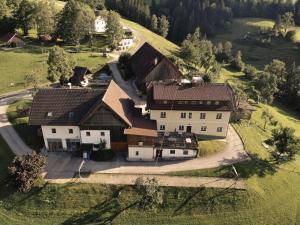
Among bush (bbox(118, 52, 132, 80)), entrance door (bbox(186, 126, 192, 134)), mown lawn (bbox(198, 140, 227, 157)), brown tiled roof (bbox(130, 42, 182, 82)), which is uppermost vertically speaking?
brown tiled roof (bbox(130, 42, 182, 82))

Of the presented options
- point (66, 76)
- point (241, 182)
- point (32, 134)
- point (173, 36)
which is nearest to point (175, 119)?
point (241, 182)

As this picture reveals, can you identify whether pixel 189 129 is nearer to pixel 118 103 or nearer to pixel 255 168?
pixel 255 168

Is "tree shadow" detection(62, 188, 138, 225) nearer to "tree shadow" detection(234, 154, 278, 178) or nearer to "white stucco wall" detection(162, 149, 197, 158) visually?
"white stucco wall" detection(162, 149, 197, 158)

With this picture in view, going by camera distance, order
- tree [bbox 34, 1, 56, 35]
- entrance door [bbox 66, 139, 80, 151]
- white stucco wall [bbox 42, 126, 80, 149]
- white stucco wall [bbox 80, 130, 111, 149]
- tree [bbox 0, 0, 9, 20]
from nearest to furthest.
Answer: white stucco wall [bbox 80, 130, 111, 149], white stucco wall [bbox 42, 126, 80, 149], entrance door [bbox 66, 139, 80, 151], tree [bbox 34, 1, 56, 35], tree [bbox 0, 0, 9, 20]

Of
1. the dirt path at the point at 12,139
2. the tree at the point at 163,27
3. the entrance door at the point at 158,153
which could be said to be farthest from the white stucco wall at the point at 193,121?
the tree at the point at 163,27

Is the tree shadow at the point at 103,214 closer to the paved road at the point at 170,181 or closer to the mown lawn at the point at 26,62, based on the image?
the paved road at the point at 170,181

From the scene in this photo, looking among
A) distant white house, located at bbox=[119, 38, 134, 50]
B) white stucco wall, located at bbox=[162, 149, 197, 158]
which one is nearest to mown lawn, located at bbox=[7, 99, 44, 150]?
white stucco wall, located at bbox=[162, 149, 197, 158]

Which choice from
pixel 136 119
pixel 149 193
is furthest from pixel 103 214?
pixel 136 119
